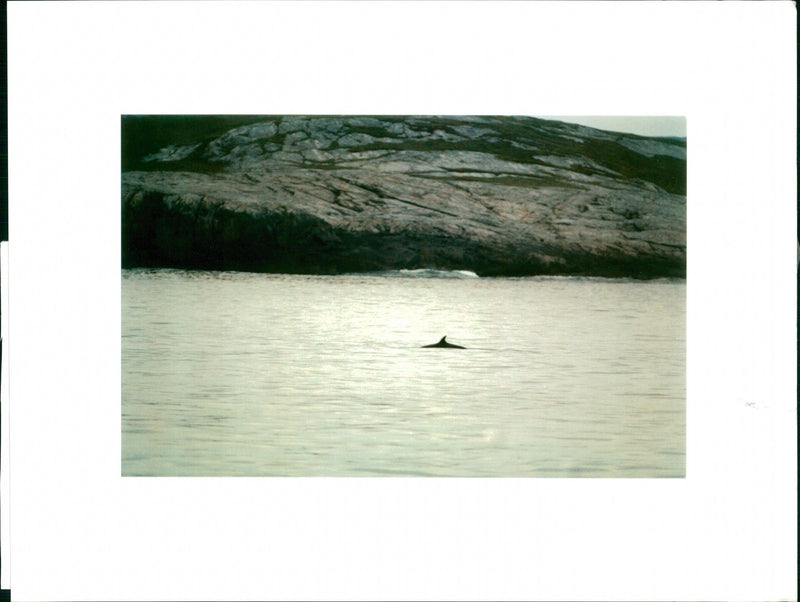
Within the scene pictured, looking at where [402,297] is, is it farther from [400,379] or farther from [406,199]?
[406,199]

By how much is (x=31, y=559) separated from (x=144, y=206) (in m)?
2.11

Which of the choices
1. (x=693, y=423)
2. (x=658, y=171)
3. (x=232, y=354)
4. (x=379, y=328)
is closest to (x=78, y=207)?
(x=232, y=354)

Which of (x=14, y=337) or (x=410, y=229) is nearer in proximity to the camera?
(x=14, y=337)

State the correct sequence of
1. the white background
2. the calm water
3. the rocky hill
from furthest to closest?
the rocky hill
the calm water
the white background

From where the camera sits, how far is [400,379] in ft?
19.0

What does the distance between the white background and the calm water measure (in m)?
0.12

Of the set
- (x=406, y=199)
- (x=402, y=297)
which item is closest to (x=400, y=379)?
(x=402, y=297)

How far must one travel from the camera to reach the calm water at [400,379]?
5.72m

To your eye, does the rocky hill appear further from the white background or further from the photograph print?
the white background

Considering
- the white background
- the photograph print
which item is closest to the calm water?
the photograph print

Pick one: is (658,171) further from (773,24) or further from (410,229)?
(410,229)

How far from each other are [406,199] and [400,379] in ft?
3.53

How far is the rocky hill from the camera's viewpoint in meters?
5.86

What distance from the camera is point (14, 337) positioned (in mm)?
5574
